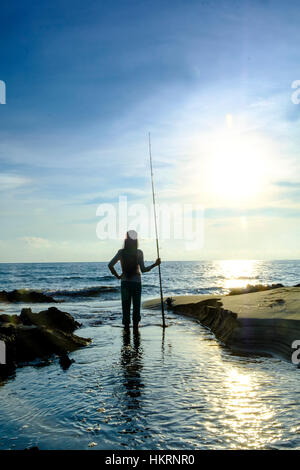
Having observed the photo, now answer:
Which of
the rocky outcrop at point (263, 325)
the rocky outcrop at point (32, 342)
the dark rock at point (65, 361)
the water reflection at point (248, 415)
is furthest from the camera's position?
the rocky outcrop at point (263, 325)

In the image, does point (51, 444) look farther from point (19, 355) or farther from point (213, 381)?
point (19, 355)

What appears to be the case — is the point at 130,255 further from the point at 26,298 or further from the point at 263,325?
the point at 26,298

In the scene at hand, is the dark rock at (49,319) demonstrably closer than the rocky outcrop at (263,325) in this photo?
No

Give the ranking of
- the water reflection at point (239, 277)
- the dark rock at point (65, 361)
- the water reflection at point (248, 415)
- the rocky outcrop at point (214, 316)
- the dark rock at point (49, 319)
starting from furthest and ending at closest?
1. the water reflection at point (239, 277)
2. the dark rock at point (49, 319)
3. the rocky outcrop at point (214, 316)
4. the dark rock at point (65, 361)
5. the water reflection at point (248, 415)

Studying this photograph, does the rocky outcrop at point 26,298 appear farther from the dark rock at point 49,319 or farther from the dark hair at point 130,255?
the dark hair at point 130,255

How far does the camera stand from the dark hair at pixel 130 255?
903cm

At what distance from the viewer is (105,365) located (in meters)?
6.11

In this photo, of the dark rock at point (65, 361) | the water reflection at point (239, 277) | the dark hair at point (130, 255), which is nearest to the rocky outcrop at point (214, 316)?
the dark hair at point (130, 255)

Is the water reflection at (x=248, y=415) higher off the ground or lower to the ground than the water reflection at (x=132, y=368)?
higher

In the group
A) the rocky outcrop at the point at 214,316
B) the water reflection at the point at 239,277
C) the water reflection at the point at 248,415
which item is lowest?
the water reflection at the point at 239,277

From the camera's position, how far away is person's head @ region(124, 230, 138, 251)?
9.06m

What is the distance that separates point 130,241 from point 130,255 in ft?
1.15

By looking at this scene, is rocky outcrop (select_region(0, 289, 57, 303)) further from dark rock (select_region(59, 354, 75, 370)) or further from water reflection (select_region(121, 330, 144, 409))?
dark rock (select_region(59, 354, 75, 370))

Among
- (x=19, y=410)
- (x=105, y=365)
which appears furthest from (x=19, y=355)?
(x=19, y=410)
